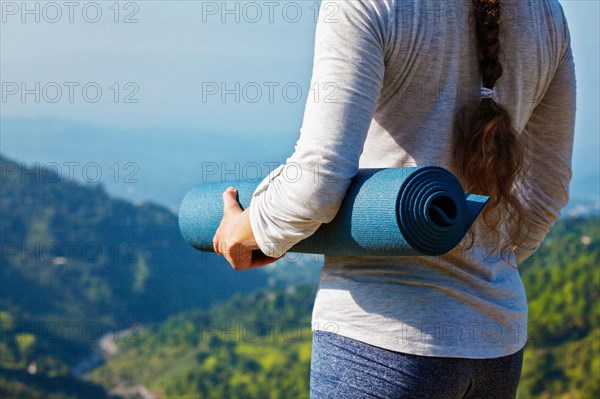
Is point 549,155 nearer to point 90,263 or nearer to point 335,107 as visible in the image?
point 335,107

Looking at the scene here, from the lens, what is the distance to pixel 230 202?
53.5 inches

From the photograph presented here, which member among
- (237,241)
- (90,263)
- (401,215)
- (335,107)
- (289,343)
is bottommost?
(90,263)

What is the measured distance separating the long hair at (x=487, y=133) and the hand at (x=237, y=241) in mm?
318

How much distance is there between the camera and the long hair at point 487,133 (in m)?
1.22

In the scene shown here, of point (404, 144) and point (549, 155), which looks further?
point (549, 155)

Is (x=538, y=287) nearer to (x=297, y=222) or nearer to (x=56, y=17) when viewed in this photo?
(x=56, y=17)

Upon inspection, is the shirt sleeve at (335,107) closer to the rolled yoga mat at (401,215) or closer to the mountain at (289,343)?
the rolled yoga mat at (401,215)

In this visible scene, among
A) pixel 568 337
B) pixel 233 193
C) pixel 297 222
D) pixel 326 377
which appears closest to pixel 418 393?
pixel 326 377

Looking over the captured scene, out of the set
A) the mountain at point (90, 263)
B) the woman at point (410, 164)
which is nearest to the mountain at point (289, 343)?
the woman at point (410, 164)

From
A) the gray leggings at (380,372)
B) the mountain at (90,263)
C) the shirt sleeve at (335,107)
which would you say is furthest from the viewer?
the mountain at (90,263)

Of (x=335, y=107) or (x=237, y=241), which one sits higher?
(x=335, y=107)

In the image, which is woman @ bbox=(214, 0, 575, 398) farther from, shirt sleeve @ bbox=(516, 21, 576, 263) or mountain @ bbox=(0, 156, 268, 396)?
mountain @ bbox=(0, 156, 268, 396)

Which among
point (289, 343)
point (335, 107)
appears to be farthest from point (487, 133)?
point (289, 343)

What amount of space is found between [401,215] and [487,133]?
22 centimetres
